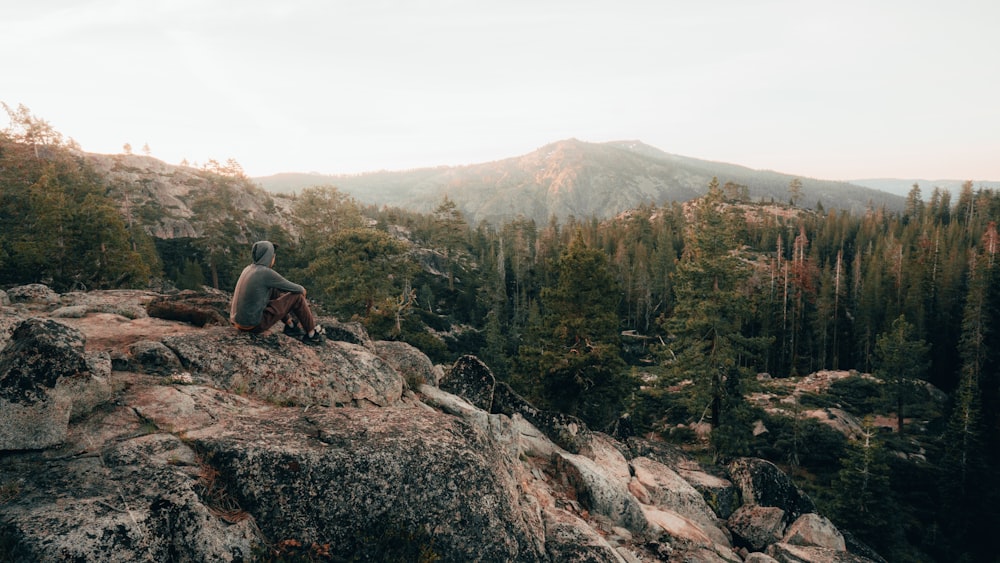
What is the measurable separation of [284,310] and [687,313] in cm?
2518

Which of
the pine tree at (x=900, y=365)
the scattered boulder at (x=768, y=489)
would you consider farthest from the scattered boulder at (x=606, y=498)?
the pine tree at (x=900, y=365)

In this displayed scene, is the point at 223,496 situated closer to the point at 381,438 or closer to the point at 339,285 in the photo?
the point at 381,438

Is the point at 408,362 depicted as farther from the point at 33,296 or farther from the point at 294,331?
the point at 33,296

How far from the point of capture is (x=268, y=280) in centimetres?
908

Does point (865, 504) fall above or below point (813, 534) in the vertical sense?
below

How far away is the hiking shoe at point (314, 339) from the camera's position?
10.3 m

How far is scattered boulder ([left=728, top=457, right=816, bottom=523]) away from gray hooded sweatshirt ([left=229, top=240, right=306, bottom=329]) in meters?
16.6

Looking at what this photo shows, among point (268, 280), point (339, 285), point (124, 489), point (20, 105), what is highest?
point (20, 105)

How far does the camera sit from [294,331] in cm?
1021

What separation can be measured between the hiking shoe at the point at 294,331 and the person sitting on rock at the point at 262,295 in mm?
256

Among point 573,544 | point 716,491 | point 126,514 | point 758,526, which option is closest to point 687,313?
point 716,491

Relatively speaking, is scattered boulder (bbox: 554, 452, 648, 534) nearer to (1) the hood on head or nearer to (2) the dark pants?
(2) the dark pants

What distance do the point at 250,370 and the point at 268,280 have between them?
1794mm

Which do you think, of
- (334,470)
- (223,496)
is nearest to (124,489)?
(223,496)
